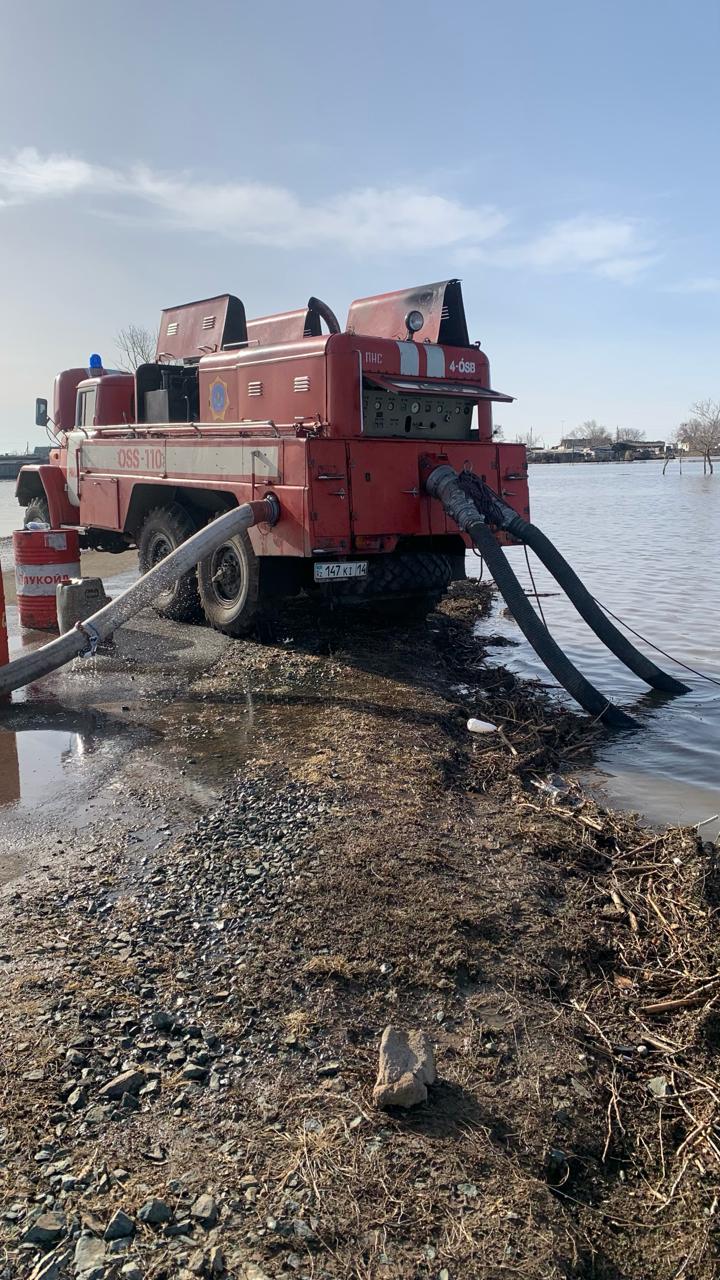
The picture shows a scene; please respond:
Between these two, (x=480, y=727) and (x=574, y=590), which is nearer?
(x=480, y=727)

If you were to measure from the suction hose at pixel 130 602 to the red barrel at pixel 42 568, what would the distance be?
7.90ft

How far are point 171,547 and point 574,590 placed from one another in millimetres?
4344

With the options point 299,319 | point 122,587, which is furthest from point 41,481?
point 299,319

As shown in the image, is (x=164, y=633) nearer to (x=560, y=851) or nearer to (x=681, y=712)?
(x=681, y=712)

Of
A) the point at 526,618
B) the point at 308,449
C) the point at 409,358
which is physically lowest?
the point at 526,618

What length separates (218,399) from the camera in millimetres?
8727

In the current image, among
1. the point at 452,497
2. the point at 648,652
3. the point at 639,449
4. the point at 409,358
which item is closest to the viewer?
the point at 452,497

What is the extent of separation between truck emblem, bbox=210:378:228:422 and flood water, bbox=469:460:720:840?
374cm

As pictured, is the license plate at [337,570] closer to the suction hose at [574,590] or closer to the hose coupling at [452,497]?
the hose coupling at [452,497]

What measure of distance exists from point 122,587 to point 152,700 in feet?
22.4

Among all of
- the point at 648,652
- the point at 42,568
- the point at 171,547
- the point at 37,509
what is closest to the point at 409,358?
the point at 171,547

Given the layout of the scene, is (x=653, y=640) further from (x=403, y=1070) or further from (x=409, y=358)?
(x=403, y=1070)

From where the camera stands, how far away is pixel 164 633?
9.16 meters

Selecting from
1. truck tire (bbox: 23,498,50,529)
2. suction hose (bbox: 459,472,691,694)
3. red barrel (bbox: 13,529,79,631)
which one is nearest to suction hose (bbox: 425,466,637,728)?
suction hose (bbox: 459,472,691,694)
